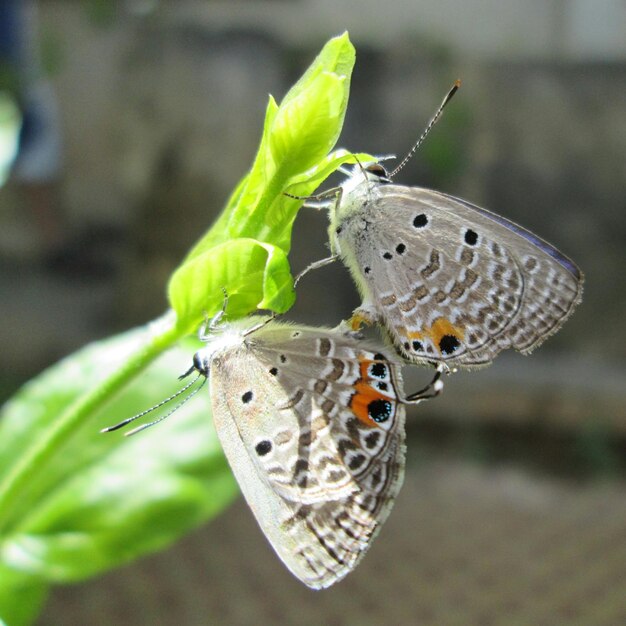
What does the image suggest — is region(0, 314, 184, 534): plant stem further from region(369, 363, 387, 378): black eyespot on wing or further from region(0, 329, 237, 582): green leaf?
region(0, 329, 237, 582): green leaf

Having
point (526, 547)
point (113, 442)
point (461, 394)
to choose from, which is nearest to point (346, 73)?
point (113, 442)

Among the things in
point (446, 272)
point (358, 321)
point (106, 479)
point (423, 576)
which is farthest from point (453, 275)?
point (423, 576)

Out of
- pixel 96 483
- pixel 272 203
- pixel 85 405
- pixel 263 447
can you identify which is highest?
pixel 272 203

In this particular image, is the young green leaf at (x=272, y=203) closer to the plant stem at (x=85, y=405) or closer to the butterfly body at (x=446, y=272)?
the plant stem at (x=85, y=405)

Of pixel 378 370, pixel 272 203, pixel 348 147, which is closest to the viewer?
pixel 272 203

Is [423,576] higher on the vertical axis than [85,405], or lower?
lower

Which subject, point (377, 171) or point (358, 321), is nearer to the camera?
point (358, 321)

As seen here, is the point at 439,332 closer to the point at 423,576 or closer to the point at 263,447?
the point at 263,447
